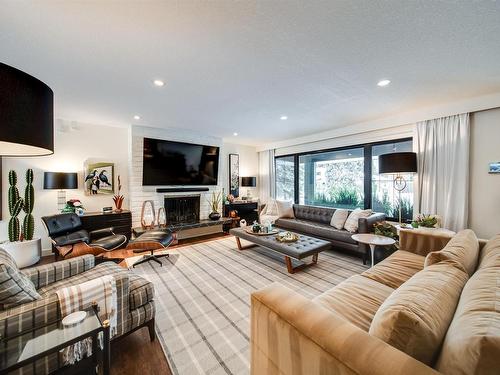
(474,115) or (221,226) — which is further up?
(474,115)

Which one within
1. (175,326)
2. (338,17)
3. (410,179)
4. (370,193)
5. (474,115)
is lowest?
(175,326)

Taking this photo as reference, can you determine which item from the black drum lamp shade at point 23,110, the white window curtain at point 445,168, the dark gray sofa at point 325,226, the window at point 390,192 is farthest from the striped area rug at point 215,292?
the black drum lamp shade at point 23,110

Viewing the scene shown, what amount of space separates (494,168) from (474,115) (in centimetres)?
83

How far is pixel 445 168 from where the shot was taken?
10.8 feet

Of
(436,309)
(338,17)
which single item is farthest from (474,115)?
(436,309)

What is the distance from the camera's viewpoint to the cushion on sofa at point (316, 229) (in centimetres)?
367

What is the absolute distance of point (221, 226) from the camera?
18.6ft

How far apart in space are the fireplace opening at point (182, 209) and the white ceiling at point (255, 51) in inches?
91.3

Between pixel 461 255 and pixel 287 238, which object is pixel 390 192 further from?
pixel 461 255

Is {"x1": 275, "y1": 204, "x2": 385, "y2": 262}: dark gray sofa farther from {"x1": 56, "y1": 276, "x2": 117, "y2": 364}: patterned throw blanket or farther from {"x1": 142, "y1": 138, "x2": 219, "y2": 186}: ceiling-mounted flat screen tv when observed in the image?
{"x1": 56, "y1": 276, "x2": 117, "y2": 364}: patterned throw blanket

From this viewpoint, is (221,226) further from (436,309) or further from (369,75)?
(436,309)

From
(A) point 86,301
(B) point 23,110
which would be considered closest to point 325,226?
(A) point 86,301

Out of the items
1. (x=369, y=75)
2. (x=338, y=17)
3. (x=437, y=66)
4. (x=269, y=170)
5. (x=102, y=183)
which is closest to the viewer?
(x=338, y=17)

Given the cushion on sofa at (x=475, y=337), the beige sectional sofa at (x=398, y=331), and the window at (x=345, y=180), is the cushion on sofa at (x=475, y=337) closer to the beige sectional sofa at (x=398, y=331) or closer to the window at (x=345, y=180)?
the beige sectional sofa at (x=398, y=331)
